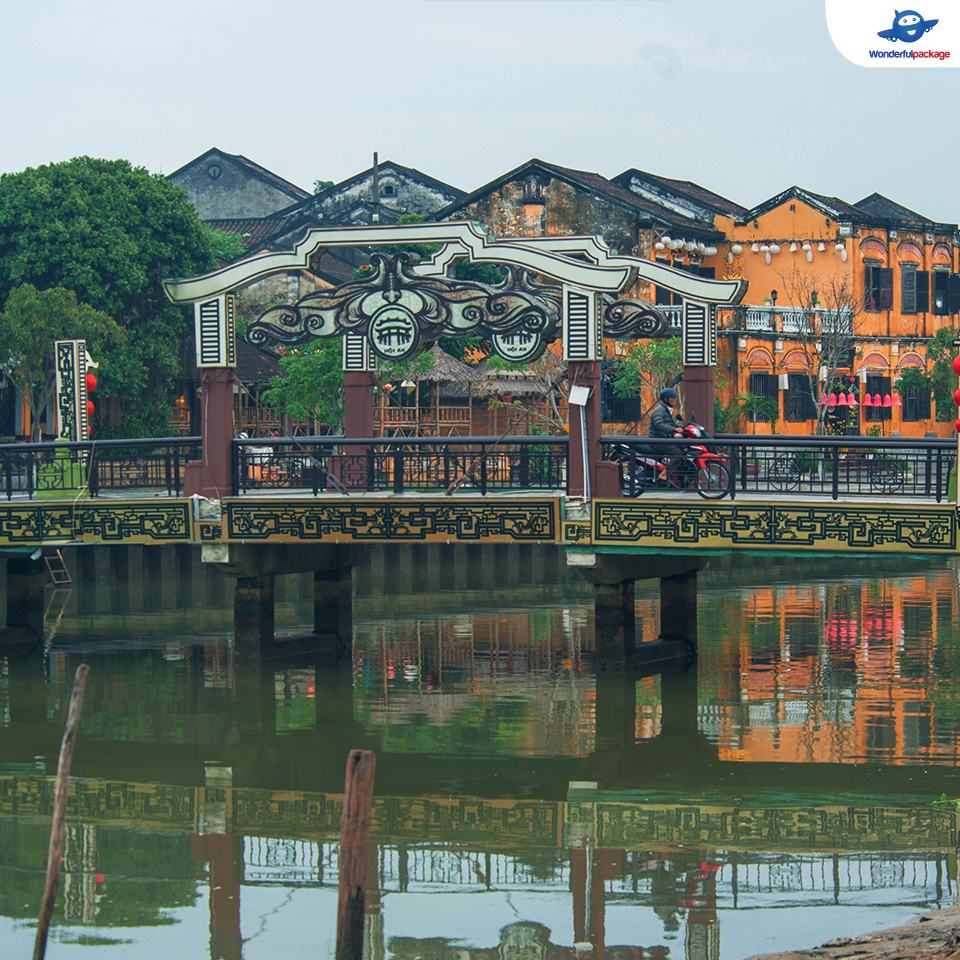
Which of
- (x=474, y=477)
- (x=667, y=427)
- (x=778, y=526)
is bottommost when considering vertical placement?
(x=778, y=526)

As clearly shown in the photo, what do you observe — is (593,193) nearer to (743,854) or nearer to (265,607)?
(265,607)

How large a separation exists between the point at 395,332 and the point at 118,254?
16727 millimetres

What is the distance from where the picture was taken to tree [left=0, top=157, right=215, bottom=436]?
106 feet

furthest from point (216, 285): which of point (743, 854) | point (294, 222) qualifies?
point (294, 222)

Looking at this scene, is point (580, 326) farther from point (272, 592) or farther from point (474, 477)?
point (272, 592)

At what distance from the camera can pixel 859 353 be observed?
4400 cm

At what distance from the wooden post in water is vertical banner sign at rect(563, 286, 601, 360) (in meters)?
9.57

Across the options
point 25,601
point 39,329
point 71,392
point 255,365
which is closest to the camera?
point 71,392

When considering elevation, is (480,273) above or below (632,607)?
above

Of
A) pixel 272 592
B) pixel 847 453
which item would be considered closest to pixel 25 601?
pixel 272 592

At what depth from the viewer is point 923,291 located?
45.1 meters

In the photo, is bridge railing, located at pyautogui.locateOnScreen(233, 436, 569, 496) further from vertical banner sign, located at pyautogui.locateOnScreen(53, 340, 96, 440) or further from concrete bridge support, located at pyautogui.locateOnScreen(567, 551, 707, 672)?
vertical banner sign, located at pyautogui.locateOnScreen(53, 340, 96, 440)

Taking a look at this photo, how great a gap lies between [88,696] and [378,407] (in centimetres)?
2026

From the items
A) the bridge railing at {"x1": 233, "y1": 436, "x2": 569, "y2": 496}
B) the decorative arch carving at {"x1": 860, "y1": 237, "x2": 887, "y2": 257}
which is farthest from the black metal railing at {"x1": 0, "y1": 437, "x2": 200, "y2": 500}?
the decorative arch carving at {"x1": 860, "y1": 237, "x2": 887, "y2": 257}
